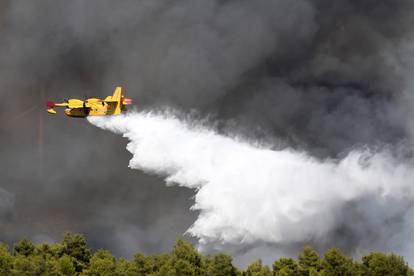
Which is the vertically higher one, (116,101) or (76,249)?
(116,101)

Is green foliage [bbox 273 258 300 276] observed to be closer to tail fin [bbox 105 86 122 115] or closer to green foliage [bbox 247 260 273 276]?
green foliage [bbox 247 260 273 276]

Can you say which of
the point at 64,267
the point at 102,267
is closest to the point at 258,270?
the point at 102,267

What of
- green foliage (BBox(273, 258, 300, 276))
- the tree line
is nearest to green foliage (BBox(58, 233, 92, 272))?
the tree line

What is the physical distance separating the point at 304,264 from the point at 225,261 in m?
16.2

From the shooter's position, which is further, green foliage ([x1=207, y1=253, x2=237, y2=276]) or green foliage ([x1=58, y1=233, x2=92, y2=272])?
green foliage ([x1=58, y1=233, x2=92, y2=272])

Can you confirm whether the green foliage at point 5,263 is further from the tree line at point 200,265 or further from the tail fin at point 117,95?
the tail fin at point 117,95

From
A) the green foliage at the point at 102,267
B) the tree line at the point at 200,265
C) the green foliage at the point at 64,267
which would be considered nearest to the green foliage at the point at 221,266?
the tree line at the point at 200,265

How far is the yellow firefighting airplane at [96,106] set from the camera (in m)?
139

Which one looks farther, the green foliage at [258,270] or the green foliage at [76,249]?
the green foliage at [76,249]

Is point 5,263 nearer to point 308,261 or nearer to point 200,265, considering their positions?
point 200,265

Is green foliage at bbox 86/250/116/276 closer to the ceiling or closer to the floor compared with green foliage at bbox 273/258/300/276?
closer to the floor

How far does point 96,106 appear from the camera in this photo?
139750 millimetres

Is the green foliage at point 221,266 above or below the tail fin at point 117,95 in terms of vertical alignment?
below

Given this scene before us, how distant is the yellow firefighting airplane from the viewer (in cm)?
13900
